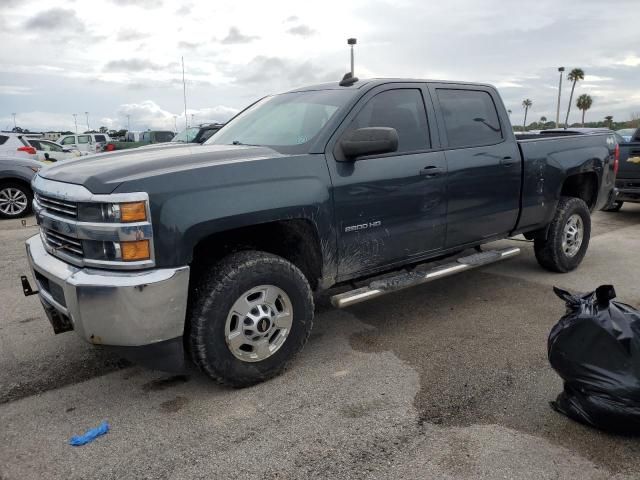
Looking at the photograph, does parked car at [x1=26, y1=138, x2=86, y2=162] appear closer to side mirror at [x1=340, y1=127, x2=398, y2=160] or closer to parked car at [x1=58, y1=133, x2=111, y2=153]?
parked car at [x1=58, y1=133, x2=111, y2=153]

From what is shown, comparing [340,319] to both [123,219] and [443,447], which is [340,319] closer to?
[443,447]

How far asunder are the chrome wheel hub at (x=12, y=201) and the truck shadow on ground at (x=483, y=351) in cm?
786

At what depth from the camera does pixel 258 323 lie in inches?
127

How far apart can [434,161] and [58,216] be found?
2645 mm

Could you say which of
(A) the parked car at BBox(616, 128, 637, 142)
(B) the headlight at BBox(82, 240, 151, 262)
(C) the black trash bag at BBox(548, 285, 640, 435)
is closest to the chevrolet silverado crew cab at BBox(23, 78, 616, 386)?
(B) the headlight at BBox(82, 240, 151, 262)

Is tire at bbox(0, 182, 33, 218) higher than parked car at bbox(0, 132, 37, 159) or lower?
lower

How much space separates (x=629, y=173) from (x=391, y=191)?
7090 mm

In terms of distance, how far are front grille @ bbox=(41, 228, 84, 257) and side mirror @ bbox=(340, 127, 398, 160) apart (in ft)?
5.64

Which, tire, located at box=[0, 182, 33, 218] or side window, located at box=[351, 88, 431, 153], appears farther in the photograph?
tire, located at box=[0, 182, 33, 218]

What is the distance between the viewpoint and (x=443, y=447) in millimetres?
2660

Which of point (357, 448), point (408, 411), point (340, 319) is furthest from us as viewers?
point (340, 319)

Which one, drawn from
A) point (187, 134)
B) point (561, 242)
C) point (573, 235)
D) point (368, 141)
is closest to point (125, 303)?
point (368, 141)

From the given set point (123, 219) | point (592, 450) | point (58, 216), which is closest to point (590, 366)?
point (592, 450)

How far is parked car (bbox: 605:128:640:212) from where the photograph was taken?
8914 millimetres
